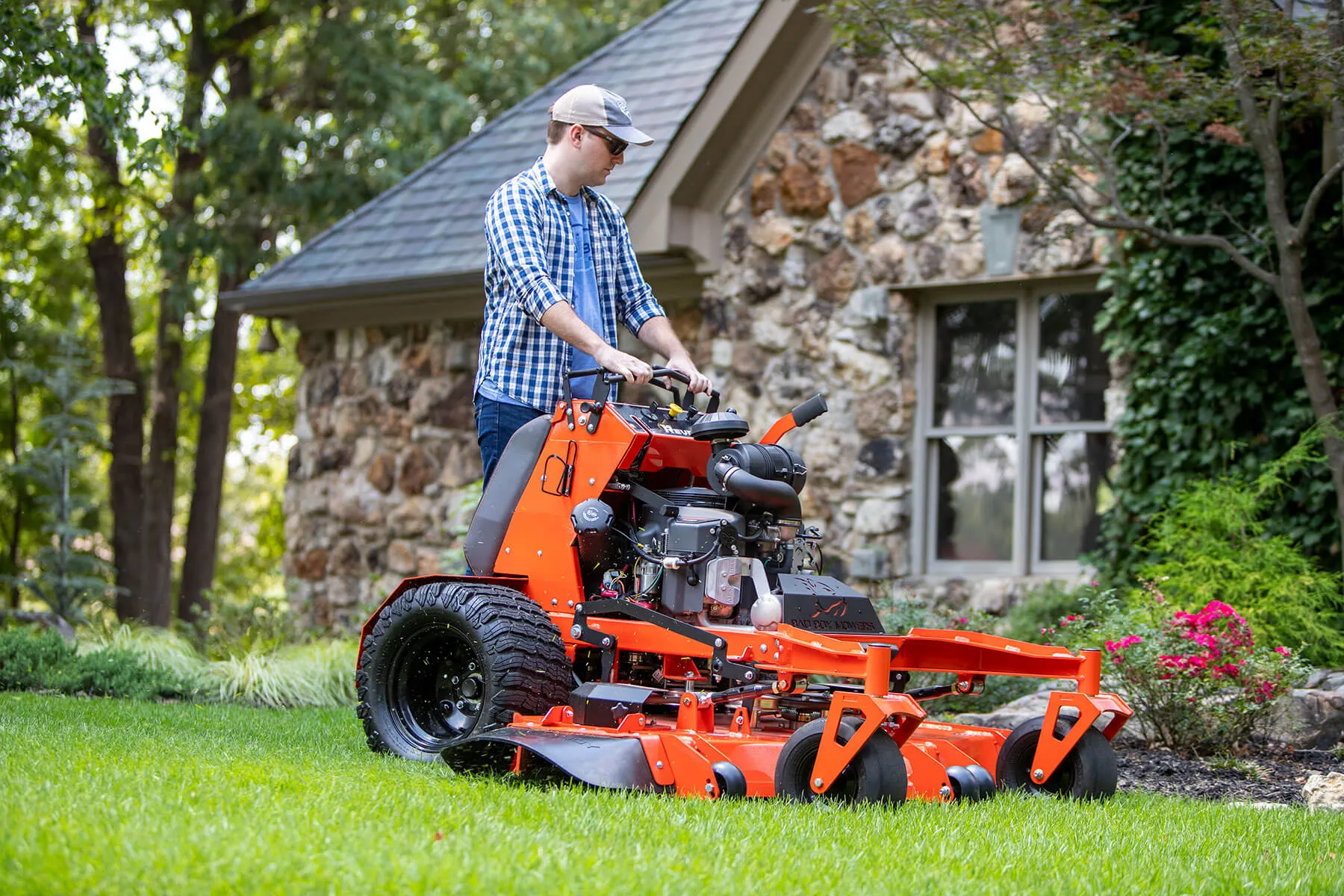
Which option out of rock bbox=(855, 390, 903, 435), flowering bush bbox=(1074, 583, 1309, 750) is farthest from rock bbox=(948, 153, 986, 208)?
flowering bush bbox=(1074, 583, 1309, 750)

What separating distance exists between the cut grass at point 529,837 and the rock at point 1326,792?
0.31 meters

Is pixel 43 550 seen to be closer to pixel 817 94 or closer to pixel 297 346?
pixel 297 346

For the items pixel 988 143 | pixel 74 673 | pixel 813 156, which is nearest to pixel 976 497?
pixel 988 143

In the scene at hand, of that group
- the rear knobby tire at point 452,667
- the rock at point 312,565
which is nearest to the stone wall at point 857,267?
the rock at point 312,565

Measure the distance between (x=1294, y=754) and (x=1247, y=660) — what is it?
0.51m

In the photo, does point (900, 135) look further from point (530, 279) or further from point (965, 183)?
point (530, 279)

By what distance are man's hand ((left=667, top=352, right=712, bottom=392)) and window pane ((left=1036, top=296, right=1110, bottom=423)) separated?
4507 millimetres

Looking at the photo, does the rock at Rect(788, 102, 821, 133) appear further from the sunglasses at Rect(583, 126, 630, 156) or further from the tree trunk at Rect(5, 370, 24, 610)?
the tree trunk at Rect(5, 370, 24, 610)

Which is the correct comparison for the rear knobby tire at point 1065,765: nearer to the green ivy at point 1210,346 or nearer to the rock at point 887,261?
the green ivy at point 1210,346

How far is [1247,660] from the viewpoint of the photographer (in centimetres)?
607

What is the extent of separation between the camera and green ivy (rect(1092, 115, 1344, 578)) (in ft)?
26.0

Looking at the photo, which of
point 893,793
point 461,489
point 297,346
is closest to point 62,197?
point 297,346

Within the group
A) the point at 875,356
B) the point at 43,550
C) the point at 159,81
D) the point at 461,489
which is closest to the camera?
the point at 875,356

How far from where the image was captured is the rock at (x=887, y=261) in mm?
9305
